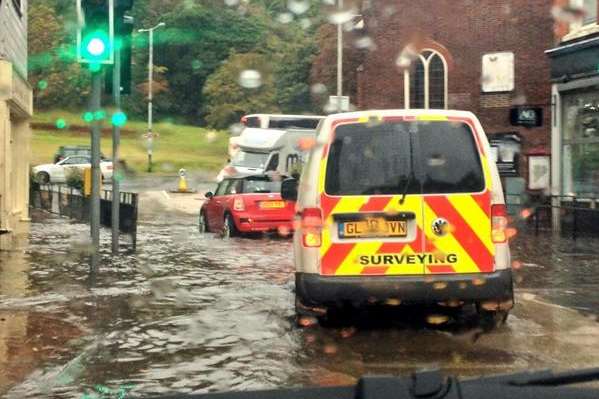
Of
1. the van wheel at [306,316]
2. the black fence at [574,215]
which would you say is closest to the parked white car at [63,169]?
the black fence at [574,215]

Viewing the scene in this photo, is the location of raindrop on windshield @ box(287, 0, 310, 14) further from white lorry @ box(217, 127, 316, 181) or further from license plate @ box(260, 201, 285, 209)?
license plate @ box(260, 201, 285, 209)

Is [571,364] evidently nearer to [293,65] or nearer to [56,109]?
[293,65]

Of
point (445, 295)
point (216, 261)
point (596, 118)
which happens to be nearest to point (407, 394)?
point (445, 295)

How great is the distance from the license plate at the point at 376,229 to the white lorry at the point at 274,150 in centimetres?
2296

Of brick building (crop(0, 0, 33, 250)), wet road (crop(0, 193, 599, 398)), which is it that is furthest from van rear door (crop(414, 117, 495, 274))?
brick building (crop(0, 0, 33, 250))

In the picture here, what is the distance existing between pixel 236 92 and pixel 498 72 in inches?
1636

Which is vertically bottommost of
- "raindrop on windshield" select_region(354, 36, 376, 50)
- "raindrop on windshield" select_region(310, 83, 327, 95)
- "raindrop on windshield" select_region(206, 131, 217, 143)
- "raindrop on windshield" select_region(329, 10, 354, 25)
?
"raindrop on windshield" select_region(206, 131, 217, 143)

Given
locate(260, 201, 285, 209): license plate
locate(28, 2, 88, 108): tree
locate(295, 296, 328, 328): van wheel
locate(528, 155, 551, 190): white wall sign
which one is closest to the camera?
locate(295, 296, 328, 328): van wheel

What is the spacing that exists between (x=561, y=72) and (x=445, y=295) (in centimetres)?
1410

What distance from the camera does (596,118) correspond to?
19.7 m

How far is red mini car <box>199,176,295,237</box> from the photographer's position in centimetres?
1872

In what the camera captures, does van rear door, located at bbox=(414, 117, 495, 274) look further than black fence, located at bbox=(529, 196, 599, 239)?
No

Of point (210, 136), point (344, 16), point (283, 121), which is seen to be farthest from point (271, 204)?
point (210, 136)

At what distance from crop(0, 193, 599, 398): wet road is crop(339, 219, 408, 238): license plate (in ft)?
2.85
